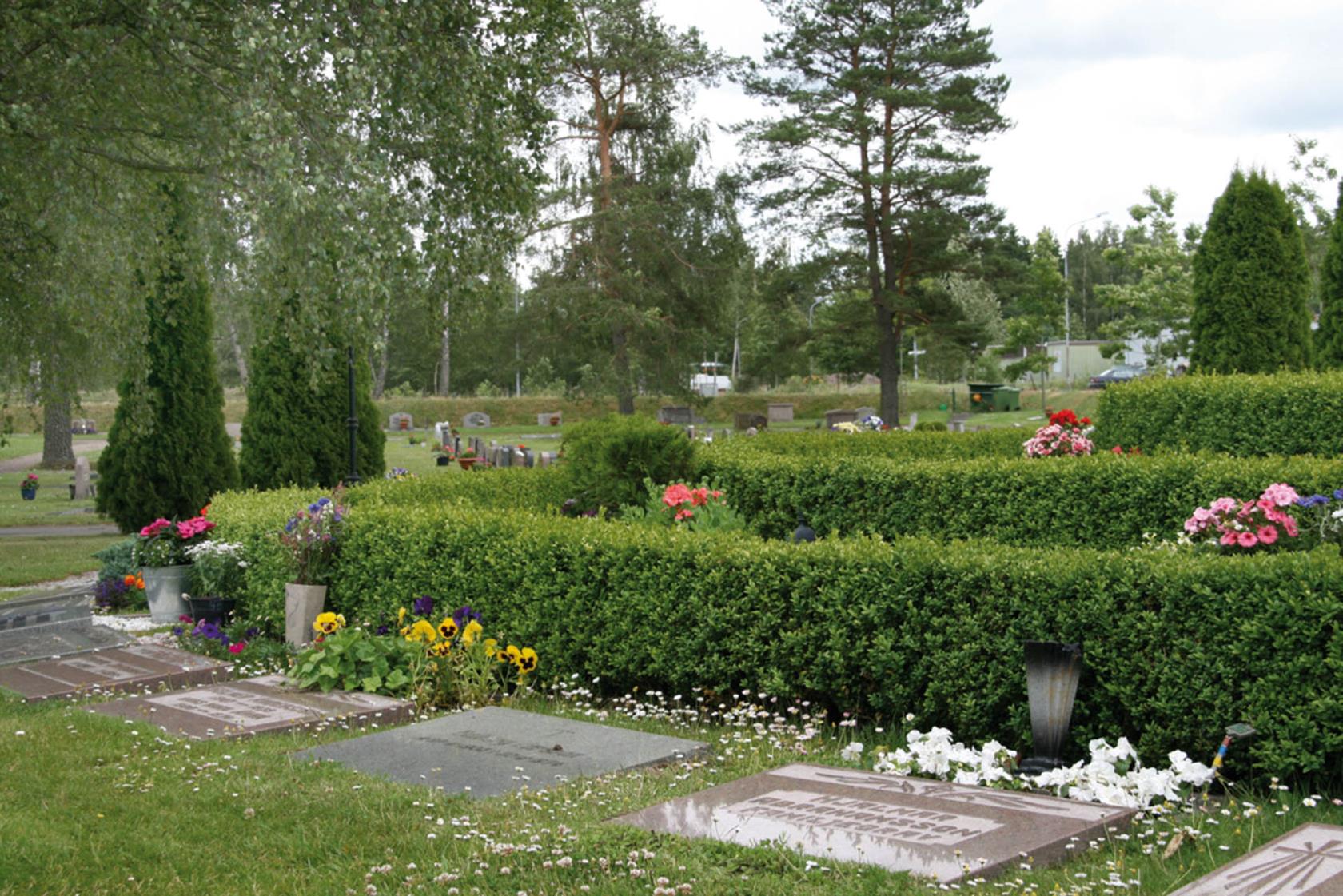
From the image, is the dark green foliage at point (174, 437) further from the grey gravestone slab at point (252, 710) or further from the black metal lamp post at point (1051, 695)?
the black metal lamp post at point (1051, 695)

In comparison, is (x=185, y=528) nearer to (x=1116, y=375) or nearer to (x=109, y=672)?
(x=109, y=672)

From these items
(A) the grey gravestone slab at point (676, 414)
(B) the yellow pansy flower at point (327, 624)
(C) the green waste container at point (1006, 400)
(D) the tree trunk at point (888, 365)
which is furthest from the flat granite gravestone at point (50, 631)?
(C) the green waste container at point (1006, 400)

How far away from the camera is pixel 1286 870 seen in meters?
2.93

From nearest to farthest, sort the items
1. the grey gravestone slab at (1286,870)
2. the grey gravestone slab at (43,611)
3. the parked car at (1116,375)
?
the grey gravestone slab at (1286,870)
the grey gravestone slab at (43,611)
the parked car at (1116,375)

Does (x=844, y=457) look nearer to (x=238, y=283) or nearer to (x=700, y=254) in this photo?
(x=238, y=283)

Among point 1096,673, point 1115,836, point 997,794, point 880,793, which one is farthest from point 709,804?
point 1096,673

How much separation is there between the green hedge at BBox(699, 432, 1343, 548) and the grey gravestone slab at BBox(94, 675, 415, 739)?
330 centimetres

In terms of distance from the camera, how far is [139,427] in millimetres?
11594

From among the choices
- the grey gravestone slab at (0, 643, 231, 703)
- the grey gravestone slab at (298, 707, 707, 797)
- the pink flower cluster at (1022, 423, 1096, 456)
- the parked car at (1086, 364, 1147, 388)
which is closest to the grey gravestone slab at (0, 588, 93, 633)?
the grey gravestone slab at (0, 643, 231, 703)

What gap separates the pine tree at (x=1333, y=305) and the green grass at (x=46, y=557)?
14.9 m

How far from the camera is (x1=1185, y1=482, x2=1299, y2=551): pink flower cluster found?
5270 millimetres

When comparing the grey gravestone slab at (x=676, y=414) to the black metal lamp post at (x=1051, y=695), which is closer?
the black metal lamp post at (x=1051, y=695)

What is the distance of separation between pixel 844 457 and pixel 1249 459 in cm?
294

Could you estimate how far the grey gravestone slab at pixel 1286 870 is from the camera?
110 inches
